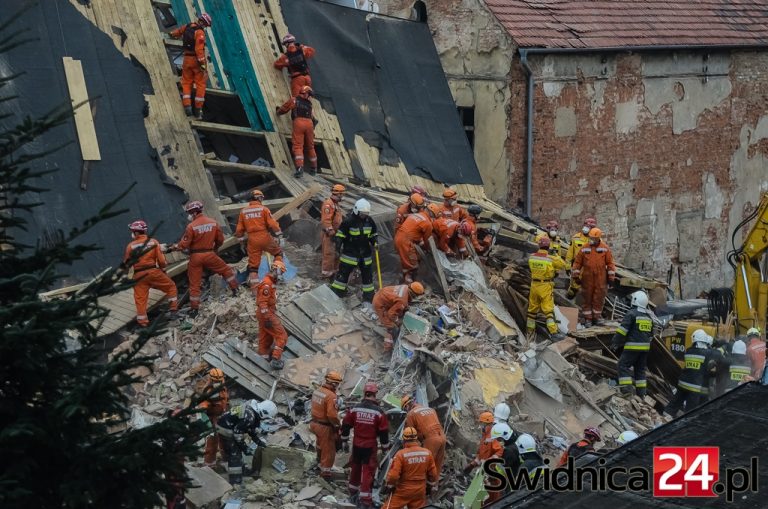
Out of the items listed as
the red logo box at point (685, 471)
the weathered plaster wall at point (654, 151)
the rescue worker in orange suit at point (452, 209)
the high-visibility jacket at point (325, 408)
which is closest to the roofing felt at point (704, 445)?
the red logo box at point (685, 471)

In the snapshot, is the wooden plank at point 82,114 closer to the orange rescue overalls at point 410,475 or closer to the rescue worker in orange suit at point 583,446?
the orange rescue overalls at point 410,475

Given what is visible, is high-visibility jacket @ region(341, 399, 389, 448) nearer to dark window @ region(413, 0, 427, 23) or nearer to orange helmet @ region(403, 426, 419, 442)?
orange helmet @ region(403, 426, 419, 442)

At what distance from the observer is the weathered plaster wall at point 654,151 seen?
23.4m

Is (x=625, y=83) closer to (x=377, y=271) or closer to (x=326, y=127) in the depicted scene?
(x=326, y=127)

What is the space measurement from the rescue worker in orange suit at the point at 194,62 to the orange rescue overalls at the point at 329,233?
2902mm

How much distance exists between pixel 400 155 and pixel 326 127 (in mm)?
1598

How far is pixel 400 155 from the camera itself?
2031cm

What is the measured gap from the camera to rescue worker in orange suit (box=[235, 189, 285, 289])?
15.8 metres

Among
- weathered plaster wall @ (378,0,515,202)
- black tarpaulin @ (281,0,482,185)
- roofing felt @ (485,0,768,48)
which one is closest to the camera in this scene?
black tarpaulin @ (281,0,482,185)

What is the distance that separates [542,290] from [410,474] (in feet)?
17.4

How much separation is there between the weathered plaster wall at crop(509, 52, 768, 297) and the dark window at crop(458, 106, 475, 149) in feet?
3.17

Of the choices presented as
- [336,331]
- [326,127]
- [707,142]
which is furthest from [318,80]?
[707,142]

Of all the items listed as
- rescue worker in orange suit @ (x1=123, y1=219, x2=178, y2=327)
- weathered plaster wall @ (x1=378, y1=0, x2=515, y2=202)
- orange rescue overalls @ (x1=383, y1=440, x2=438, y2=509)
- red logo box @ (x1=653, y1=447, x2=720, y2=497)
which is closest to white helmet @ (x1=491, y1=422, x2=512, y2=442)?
orange rescue overalls @ (x1=383, y1=440, x2=438, y2=509)

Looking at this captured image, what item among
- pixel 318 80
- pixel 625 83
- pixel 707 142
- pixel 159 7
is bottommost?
pixel 707 142
